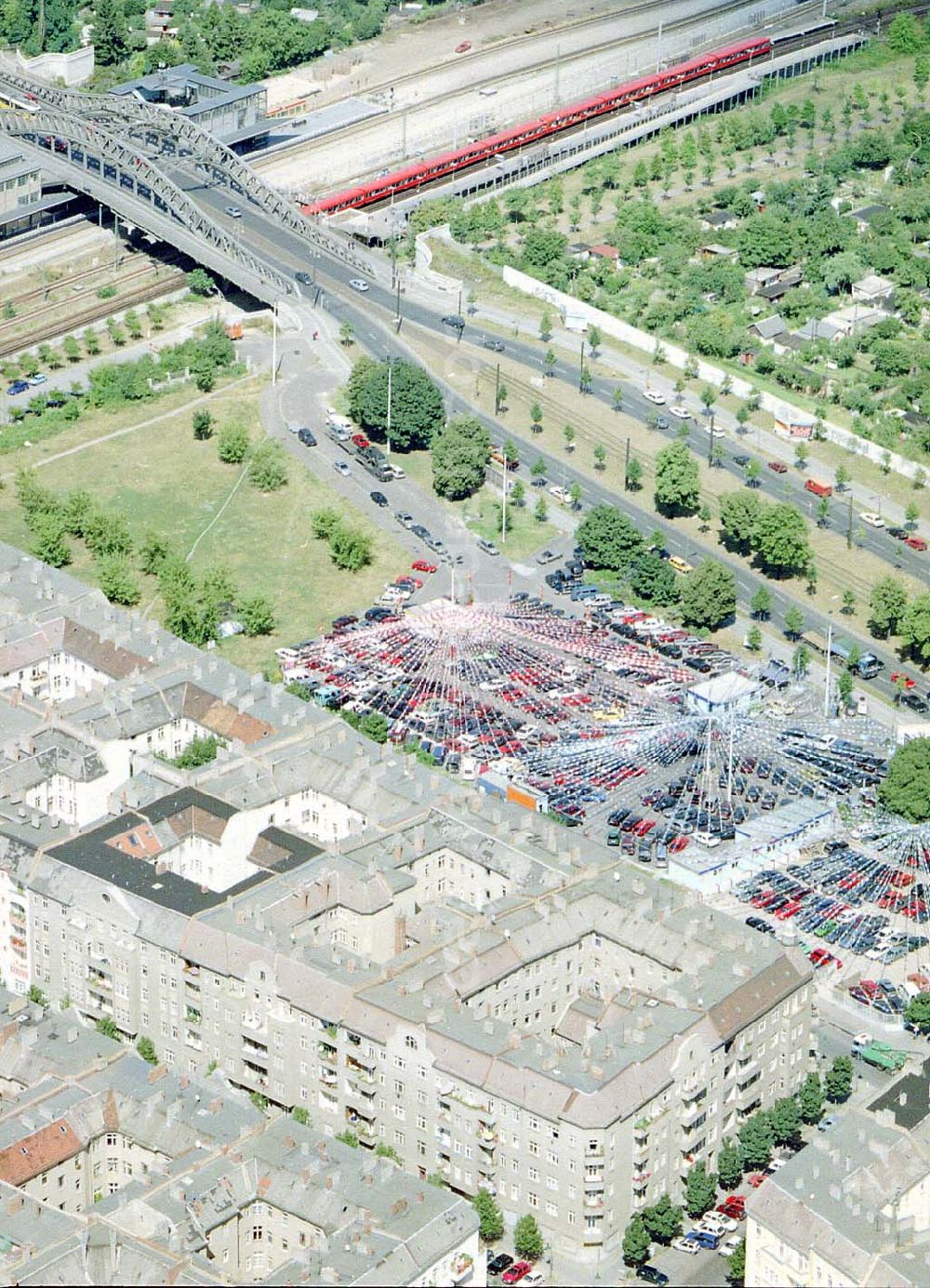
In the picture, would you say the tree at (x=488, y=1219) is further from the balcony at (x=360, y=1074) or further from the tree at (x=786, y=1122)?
the tree at (x=786, y=1122)

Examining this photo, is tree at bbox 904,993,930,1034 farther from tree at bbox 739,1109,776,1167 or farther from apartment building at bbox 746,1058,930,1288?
apartment building at bbox 746,1058,930,1288

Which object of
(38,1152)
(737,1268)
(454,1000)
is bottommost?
(737,1268)

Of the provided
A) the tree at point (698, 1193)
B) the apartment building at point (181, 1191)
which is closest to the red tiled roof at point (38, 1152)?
the apartment building at point (181, 1191)

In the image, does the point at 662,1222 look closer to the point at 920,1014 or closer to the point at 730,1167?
the point at 730,1167

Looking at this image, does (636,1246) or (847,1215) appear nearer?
(847,1215)

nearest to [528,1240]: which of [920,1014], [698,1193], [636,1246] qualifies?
[636,1246]

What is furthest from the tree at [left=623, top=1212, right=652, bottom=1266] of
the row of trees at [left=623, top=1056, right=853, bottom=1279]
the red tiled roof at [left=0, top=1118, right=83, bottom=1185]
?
the red tiled roof at [left=0, top=1118, right=83, bottom=1185]
